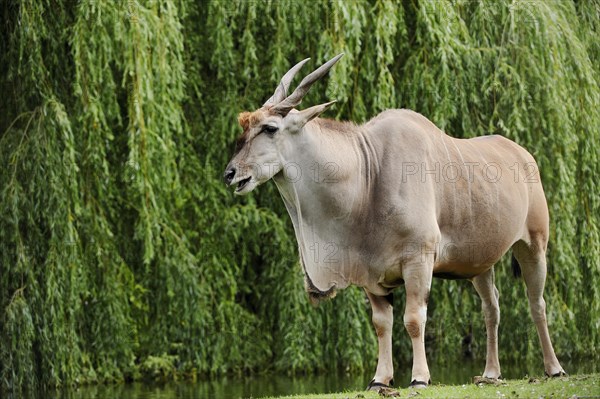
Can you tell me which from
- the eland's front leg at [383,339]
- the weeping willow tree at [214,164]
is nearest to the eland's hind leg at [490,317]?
the eland's front leg at [383,339]

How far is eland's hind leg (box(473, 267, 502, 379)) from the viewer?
8.80 metres

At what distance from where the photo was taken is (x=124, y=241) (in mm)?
13430

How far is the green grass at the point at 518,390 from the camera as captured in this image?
711 centimetres

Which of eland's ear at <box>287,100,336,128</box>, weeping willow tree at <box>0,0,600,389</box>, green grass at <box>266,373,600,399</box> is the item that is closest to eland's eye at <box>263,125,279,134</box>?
eland's ear at <box>287,100,336,128</box>

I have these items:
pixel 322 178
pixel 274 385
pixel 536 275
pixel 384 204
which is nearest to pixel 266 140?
pixel 322 178

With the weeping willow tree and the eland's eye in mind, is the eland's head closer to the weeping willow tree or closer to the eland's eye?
the eland's eye

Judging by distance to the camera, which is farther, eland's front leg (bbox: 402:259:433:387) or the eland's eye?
the eland's eye

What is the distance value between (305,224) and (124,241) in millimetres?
5774

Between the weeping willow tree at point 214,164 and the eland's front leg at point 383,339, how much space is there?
4.43 m

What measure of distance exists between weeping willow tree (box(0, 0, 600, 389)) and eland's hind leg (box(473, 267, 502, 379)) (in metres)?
3.72

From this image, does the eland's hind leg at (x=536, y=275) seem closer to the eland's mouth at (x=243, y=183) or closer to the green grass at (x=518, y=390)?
the green grass at (x=518, y=390)

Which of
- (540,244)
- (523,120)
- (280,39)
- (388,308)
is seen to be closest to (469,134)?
(523,120)

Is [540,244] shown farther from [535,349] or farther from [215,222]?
[215,222]

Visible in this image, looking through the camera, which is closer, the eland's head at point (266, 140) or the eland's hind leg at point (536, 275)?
the eland's head at point (266, 140)
